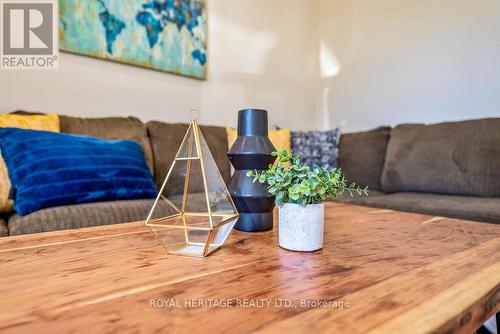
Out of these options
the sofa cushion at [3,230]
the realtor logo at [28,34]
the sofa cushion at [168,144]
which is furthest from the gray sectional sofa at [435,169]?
the realtor logo at [28,34]

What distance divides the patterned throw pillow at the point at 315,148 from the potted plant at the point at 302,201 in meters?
1.62

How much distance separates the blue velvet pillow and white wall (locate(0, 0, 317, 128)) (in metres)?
0.64

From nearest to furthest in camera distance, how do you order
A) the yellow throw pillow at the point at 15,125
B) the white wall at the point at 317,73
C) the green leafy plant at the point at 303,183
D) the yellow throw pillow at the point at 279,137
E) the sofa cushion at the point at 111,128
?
the green leafy plant at the point at 303,183 < the yellow throw pillow at the point at 15,125 < the sofa cushion at the point at 111,128 < the white wall at the point at 317,73 < the yellow throw pillow at the point at 279,137

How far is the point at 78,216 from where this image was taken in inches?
41.1

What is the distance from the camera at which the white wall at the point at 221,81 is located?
1.78 meters

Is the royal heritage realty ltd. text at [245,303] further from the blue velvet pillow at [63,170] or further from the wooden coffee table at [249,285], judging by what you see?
the blue velvet pillow at [63,170]

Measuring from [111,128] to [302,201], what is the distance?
140 cm

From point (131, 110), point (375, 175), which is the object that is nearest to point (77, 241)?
point (131, 110)

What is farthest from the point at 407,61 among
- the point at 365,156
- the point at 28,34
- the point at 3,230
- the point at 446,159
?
the point at 3,230

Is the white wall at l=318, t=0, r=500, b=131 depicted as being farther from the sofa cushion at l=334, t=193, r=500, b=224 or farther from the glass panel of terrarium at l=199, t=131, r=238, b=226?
the glass panel of terrarium at l=199, t=131, r=238, b=226

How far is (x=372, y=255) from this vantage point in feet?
1.93

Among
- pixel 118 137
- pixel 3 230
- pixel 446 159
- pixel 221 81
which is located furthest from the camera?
pixel 221 81

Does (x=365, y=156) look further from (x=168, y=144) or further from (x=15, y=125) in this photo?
(x=15, y=125)

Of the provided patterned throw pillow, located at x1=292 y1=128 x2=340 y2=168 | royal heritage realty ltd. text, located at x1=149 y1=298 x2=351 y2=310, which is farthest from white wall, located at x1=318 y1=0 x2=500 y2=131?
royal heritage realty ltd. text, located at x1=149 y1=298 x2=351 y2=310
